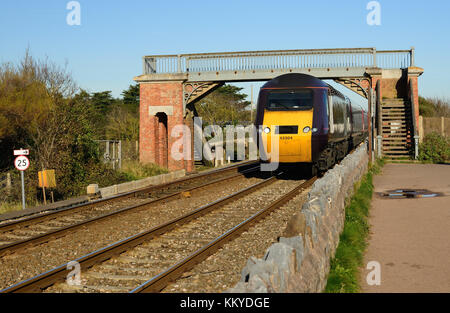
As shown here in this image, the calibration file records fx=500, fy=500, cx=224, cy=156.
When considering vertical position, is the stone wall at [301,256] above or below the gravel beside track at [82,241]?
above

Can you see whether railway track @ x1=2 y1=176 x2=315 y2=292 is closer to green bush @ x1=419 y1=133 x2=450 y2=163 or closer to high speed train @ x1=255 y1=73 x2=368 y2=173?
high speed train @ x1=255 y1=73 x2=368 y2=173

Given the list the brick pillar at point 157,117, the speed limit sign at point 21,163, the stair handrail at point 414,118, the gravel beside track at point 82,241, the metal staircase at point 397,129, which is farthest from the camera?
the metal staircase at point 397,129

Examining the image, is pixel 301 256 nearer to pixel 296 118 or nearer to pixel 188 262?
pixel 188 262

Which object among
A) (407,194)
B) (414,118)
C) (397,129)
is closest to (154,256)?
(407,194)

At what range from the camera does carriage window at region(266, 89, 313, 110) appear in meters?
16.5

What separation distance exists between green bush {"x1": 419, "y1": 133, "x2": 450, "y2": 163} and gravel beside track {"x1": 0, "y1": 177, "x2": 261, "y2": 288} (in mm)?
14594

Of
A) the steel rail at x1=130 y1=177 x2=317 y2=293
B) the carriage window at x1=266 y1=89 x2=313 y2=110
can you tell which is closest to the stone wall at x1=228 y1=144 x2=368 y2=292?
the steel rail at x1=130 y1=177 x2=317 y2=293

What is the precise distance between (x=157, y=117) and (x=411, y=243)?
19081 mm

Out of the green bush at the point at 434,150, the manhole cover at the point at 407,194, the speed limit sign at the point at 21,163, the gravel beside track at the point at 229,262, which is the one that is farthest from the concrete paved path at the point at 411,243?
the green bush at the point at 434,150

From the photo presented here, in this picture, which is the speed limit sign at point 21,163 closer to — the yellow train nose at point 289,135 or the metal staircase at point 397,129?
the yellow train nose at point 289,135

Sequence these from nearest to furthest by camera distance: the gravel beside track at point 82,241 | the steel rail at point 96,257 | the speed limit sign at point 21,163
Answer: the steel rail at point 96,257
the gravel beside track at point 82,241
the speed limit sign at point 21,163

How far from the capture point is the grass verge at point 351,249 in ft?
18.4

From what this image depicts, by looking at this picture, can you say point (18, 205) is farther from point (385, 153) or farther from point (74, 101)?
point (385, 153)

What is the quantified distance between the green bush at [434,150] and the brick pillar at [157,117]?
453 inches
